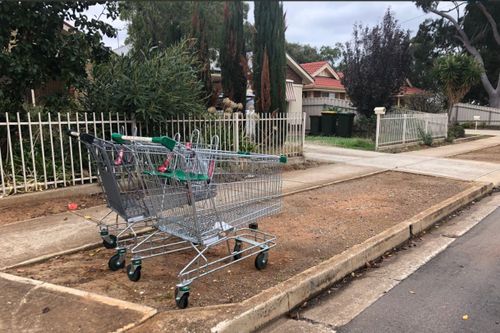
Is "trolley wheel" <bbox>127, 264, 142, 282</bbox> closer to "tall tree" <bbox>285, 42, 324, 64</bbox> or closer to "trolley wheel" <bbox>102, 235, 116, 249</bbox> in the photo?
"trolley wheel" <bbox>102, 235, 116, 249</bbox>

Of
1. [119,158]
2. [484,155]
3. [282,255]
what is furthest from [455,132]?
[119,158]

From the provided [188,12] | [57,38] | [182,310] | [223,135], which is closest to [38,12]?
[57,38]

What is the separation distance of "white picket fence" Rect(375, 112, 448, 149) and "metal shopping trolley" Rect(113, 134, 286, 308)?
1172cm

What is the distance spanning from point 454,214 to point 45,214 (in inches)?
262

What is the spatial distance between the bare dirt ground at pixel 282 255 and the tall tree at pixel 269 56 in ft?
16.1

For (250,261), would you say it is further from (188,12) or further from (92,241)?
(188,12)

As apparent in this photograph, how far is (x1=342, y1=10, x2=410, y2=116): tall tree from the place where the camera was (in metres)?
18.8

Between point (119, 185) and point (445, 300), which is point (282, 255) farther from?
point (119, 185)

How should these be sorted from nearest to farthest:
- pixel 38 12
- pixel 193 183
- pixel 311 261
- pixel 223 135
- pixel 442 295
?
pixel 193 183, pixel 442 295, pixel 311 261, pixel 38 12, pixel 223 135

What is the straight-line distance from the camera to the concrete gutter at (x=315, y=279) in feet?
11.1

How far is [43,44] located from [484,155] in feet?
46.5

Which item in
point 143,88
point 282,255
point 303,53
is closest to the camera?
point 282,255

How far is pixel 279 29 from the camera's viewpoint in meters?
12.4

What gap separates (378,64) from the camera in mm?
18812
